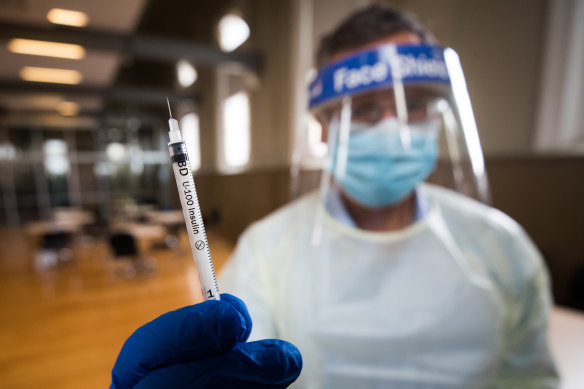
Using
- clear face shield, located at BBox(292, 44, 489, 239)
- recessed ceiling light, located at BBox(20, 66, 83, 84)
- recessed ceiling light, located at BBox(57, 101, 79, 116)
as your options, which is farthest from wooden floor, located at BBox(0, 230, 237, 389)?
recessed ceiling light, located at BBox(20, 66, 83, 84)

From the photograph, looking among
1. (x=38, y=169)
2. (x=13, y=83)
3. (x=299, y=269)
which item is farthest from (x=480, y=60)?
(x=38, y=169)

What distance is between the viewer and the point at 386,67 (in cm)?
45

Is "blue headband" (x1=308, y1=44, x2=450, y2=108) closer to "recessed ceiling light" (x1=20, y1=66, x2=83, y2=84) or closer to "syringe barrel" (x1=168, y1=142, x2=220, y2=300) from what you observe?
"syringe barrel" (x1=168, y1=142, x2=220, y2=300)

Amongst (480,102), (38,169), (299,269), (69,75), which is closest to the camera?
(480,102)

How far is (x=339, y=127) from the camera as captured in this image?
582 mm

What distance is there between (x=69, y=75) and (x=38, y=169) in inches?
223

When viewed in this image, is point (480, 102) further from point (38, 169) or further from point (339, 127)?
point (38, 169)

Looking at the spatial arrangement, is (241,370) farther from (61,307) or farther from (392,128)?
(61,307)

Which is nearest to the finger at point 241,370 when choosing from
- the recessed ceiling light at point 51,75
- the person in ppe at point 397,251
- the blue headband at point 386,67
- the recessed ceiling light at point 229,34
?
the person in ppe at point 397,251

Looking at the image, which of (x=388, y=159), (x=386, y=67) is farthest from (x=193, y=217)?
(x=388, y=159)

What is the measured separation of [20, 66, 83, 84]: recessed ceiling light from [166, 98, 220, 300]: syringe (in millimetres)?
4746

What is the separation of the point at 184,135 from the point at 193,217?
0.21 feet

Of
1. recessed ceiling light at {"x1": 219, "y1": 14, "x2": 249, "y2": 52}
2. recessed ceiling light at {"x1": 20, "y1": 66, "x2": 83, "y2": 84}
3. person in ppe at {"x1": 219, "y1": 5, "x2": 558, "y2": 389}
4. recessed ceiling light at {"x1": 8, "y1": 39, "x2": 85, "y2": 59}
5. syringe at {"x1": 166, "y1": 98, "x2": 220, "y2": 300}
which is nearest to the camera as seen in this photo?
syringe at {"x1": 166, "y1": 98, "x2": 220, "y2": 300}

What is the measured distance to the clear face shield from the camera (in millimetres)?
451
